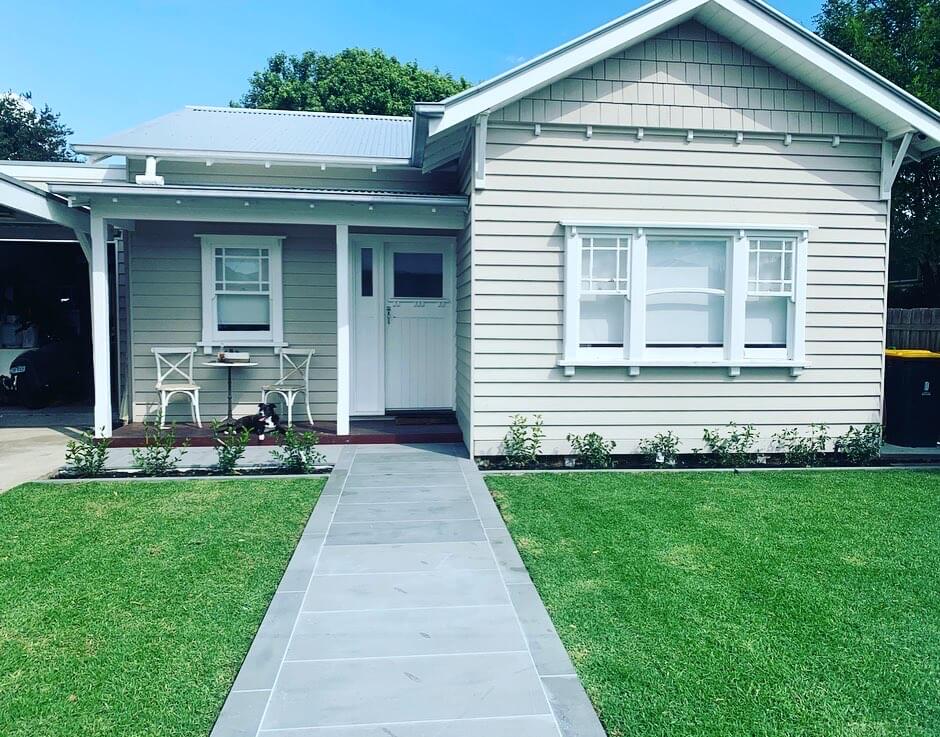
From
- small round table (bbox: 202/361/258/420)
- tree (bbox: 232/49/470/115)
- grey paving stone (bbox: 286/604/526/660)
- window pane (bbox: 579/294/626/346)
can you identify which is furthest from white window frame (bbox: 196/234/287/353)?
tree (bbox: 232/49/470/115)

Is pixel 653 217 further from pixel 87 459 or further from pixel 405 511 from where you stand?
pixel 87 459

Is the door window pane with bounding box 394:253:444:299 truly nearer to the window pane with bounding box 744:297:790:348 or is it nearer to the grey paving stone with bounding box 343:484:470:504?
the grey paving stone with bounding box 343:484:470:504

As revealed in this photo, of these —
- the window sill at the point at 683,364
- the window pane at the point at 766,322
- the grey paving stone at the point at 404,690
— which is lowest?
the grey paving stone at the point at 404,690

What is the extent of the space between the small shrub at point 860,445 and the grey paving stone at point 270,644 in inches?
236

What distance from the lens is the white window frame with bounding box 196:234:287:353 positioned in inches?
344

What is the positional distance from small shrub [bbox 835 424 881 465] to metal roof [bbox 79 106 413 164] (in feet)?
19.3

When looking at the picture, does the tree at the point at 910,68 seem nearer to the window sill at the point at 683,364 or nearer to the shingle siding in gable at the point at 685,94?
the shingle siding in gable at the point at 685,94

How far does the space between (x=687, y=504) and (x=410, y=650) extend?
3.13 metres

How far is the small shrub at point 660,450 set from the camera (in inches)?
286

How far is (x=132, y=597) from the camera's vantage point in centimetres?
382

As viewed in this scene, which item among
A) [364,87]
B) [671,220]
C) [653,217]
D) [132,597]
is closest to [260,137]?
[653,217]

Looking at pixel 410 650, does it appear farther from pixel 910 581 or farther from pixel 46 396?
pixel 46 396

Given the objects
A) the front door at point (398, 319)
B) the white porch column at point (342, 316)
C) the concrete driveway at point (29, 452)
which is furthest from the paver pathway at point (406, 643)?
the front door at point (398, 319)

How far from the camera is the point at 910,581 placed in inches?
161
